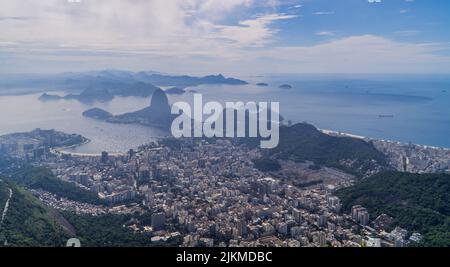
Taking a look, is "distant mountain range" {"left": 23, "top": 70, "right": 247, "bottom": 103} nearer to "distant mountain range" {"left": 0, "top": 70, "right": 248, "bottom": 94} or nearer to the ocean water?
"distant mountain range" {"left": 0, "top": 70, "right": 248, "bottom": 94}

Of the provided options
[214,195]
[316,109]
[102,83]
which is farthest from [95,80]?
[316,109]

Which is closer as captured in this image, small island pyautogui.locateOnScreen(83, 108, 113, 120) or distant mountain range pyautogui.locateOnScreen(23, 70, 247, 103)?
distant mountain range pyautogui.locateOnScreen(23, 70, 247, 103)

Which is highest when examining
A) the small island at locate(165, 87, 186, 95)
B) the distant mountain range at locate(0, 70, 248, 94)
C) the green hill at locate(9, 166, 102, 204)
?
the distant mountain range at locate(0, 70, 248, 94)

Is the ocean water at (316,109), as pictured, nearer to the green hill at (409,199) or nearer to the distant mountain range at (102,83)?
the distant mountain range at (102,83)

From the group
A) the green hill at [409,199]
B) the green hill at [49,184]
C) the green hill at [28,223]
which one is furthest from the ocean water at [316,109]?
the green hill at [28,223]
